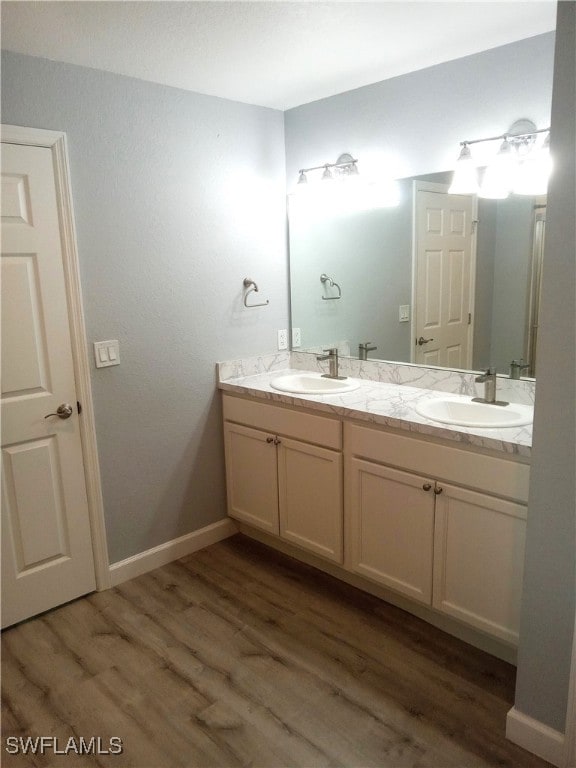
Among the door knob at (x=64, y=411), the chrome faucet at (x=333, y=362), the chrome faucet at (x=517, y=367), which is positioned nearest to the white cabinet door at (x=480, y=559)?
the chrome faucet at (x=517, y=367)

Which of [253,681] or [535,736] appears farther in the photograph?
[253,681]

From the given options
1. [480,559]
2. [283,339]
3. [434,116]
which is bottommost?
[480,559]

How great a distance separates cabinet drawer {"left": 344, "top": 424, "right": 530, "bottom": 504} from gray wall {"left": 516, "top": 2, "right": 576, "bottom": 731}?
0.92 feet

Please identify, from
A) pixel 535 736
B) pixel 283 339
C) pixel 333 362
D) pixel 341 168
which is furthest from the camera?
pixel 283 339

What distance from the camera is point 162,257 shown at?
2.64 metres

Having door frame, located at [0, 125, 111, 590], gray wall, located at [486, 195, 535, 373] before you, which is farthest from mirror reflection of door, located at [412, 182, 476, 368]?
door frame, located at [0, 125, 111, 590]

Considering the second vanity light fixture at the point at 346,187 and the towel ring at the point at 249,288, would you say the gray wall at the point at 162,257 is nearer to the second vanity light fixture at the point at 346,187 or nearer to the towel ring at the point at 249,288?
the towel ring at the point at 249,288

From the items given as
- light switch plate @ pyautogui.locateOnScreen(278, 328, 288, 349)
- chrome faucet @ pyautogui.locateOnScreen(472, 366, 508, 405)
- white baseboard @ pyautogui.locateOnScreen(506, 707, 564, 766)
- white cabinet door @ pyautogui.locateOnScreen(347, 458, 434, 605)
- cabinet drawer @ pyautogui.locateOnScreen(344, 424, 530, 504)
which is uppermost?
light switch plate @ pyautogui.locateOnScreen(278, 328, 288, 349)

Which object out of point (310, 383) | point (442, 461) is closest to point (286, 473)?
point (310, 383)

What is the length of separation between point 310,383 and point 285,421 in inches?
16.3

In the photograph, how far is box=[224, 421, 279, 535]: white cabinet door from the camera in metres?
2.80

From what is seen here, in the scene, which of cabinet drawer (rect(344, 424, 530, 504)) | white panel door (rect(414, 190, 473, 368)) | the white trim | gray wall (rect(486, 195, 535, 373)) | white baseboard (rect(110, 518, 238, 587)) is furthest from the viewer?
white baseboard (rect(110, 518, 238, 587))

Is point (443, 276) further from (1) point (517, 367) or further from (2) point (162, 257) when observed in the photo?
(2) point (162, 257)

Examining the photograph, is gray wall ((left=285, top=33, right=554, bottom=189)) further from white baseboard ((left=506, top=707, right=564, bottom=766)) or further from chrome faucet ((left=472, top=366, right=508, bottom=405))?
white baseboard ((left=506, top=707, right=564, bottom=766))
